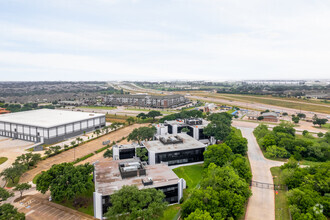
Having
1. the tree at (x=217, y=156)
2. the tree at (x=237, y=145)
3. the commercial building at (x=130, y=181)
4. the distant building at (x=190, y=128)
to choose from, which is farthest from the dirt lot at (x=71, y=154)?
the tree at (x=237, y=145)

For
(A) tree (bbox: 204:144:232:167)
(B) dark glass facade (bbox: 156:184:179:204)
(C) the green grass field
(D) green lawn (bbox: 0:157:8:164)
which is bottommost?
(C) the green grass field

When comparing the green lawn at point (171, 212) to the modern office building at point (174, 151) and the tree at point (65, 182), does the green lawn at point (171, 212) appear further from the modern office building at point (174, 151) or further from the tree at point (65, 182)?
the modern office building at point (174, 151)

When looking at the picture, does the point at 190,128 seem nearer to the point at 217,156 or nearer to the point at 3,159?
the point at 217,156

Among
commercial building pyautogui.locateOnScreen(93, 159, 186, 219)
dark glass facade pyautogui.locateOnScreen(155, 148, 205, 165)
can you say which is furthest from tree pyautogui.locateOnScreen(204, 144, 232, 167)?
commercial building pyautogui.locateOnScreen(93, 159, 186, 219)

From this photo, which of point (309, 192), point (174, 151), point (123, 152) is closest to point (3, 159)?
point (123, 152)

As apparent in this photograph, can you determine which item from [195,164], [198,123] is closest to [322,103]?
[198,123]

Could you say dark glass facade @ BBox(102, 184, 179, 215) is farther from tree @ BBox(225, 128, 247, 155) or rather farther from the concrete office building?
the concrete office building
